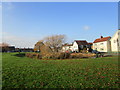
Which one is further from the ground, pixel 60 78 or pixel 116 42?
pixel 116 42

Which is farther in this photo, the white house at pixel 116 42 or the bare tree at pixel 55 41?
the bare tree at pixel 55 41

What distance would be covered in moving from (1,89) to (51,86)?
221 centimetres

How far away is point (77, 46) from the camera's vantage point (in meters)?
54.6

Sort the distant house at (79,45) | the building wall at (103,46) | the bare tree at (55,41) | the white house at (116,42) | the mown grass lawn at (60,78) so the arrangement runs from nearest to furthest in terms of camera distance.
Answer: the mown grass lawn at (60,78), the white house at (116,42), the building wall at (103,46), the bare tree at (55,41), the distant house at (79,45)

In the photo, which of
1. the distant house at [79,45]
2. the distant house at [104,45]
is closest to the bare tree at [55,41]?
the distant house at [79,45]

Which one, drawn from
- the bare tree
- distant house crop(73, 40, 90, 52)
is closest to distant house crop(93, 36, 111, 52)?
distant house crop(73, 40, 90, 52)

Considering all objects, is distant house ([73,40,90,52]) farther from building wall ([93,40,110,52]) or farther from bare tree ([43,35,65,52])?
bare tree ([43,35,65,52])

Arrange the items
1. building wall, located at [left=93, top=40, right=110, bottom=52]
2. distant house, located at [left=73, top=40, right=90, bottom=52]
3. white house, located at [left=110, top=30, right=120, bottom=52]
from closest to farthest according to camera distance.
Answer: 1. white house, located at [left=110, top=30, right=120, bottom=52]
2. building wall, located at [left=93, top=40, right=110, bottom=52]
3. distant house, located at [left=73, top=40, right=90, bottom=52]

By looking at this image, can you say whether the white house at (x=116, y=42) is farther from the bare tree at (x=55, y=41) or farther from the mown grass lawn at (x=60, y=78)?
the mown grass lawn at (x=60, y=78)

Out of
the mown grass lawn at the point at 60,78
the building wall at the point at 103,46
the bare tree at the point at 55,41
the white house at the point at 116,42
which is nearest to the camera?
the mown grass lawn at the point at 60,78

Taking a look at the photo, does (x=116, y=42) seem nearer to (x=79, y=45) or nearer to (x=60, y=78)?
(x=79, y=45)

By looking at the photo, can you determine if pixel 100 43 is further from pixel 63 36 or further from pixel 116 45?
pixel 63 36

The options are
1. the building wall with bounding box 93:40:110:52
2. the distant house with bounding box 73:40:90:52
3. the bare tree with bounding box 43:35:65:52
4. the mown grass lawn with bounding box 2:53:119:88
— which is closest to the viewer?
the mown grass lawn with bounding box 2:53:119:88

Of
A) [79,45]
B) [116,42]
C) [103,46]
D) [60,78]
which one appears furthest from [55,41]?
[60,78]
